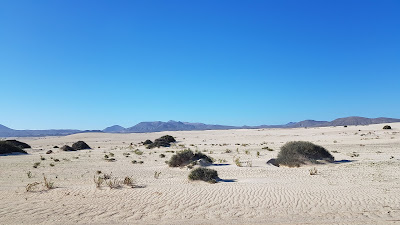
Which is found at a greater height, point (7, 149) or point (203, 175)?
point (7, 149)

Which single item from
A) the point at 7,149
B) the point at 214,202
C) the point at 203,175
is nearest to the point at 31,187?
the point at 203,175

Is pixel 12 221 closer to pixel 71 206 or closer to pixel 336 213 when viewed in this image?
pixel 71 206

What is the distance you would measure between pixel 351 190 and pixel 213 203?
5280 millimetres

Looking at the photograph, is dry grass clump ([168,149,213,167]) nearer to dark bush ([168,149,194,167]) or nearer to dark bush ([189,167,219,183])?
dark bush ([168,149,194,167])

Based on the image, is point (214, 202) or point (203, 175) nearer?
point (214, 202)

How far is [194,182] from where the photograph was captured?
12.0 m

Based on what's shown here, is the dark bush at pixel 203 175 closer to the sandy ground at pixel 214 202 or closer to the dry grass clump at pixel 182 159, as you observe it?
the sandy ground at pixel 214 202

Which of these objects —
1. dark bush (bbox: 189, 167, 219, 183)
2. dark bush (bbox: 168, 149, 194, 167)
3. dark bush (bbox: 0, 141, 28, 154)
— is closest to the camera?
A: dark bush (bbox: 189, 167, 219, 183)

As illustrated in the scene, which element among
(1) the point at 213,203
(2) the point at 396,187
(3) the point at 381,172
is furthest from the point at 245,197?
(3) the point at 381,172

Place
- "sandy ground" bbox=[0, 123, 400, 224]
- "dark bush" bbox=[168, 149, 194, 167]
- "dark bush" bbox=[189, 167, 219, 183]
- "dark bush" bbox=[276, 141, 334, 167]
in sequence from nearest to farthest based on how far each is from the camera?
"sandy ground" bbox=[0, 123, 400, 224] < "dark bush" bbox=[189, 167, 219, 183] < "dark bush" bbox=[168, 149, 194, 167] < "dark bush" bbox=[276, 141, 334, 167]

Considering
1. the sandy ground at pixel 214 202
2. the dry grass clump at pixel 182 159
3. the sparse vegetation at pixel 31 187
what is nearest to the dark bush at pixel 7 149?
the sandy ground at pixel 214 202

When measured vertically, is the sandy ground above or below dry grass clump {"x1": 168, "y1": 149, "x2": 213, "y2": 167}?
below

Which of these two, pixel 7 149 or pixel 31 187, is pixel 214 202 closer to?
pixel 31 187

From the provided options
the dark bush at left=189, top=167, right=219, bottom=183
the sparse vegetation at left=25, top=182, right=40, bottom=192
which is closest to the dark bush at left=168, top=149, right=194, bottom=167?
the dark bush at left=189, top=167, right=219, bottom=183
